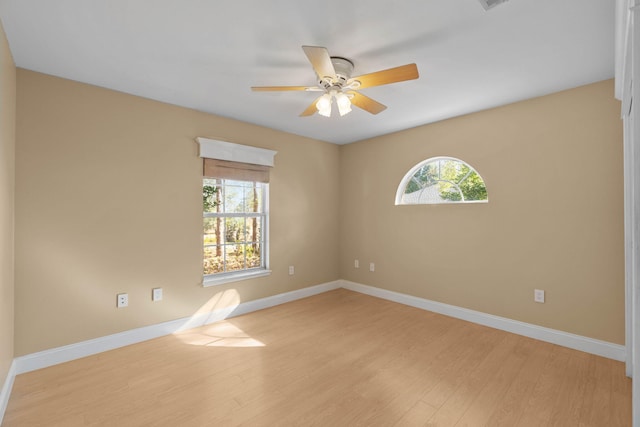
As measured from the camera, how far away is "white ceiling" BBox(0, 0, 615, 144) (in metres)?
1.64

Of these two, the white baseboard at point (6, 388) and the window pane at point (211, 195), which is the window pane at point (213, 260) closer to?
the window pane at point (211, 195)

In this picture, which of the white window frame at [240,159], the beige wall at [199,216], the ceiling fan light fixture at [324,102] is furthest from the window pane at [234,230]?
the ceiling fan light fixture at [324,102]

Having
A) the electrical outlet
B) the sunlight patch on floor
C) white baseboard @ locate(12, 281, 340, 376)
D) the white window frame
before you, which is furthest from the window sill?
the electrical outlet

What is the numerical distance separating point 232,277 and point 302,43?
2.65 m

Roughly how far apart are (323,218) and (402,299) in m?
1.66

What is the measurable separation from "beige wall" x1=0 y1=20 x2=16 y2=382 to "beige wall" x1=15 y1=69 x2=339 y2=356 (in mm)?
131

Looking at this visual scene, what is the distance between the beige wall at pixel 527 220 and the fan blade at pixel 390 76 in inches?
71.6

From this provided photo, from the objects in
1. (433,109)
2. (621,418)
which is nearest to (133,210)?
(433,109)

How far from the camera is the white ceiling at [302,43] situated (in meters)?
1.64

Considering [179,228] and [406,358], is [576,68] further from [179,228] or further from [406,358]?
[179,228]

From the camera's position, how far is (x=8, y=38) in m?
1.89

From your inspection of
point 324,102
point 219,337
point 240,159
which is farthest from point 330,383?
point 240,159

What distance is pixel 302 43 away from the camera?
6.39 feet

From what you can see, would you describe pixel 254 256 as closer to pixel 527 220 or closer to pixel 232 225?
pixel 232 225
